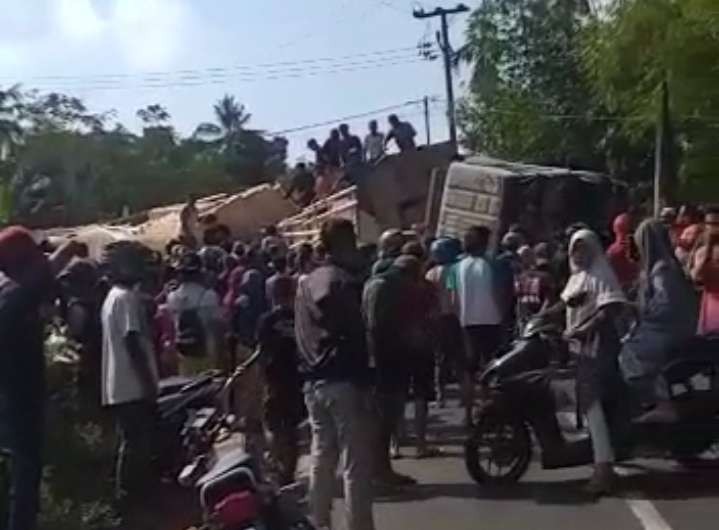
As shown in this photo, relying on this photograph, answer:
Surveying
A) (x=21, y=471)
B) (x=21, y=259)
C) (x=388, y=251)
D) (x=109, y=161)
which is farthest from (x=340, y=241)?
(x=109, y=161)

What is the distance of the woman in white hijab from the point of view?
39.7 ft

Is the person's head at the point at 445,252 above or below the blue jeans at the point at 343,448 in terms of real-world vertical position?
above

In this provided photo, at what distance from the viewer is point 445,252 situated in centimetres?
1712

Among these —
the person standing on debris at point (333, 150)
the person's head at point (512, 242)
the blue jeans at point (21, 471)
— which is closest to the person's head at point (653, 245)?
the blue jeans at point (21, 471)

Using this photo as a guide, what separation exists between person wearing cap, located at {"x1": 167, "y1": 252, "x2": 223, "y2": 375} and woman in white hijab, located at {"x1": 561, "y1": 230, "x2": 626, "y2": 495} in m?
4.56

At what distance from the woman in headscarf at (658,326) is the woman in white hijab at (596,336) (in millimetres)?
325

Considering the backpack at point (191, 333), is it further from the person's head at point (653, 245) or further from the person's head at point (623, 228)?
the person's head at point (623, 228)

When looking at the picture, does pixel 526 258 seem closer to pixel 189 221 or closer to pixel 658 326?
pixel 658 326

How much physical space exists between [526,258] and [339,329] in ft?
36.2

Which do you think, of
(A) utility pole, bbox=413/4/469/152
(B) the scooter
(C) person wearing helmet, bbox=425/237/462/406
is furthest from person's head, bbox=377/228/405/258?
(A) utility pole, bbox=413/4/469/152

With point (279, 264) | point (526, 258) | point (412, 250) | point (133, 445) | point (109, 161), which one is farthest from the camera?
point (109, 161)

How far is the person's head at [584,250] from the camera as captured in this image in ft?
39.8

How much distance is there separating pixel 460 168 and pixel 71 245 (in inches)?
486

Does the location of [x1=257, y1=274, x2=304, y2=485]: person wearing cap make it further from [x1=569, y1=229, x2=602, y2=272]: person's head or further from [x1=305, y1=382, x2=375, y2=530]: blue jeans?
[x1=569, y1=229, x2=602, y2=272]: person's head
